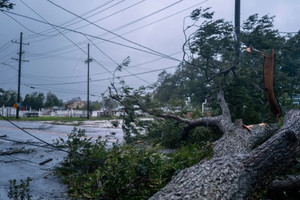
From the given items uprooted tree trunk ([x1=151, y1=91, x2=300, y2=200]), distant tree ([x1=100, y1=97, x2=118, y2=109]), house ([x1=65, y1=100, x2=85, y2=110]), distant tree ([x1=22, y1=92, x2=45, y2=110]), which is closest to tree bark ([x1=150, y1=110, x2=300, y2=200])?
uprooted tree trunk ([x1=151, y1=91, x2=300, y2=200])

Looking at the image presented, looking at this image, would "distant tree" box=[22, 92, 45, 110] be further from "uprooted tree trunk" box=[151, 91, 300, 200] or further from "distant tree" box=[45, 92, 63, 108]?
"uprooted tree trunk" box=[151, 91, 300, 200]

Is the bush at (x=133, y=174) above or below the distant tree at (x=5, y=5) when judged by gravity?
below

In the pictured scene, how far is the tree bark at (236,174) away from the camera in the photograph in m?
2.99

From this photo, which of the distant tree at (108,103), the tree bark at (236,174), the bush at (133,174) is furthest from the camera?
the distant tree at (108,103)

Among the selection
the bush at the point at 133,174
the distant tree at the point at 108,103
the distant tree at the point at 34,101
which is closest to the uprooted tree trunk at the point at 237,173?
the bush at the point at 133,174

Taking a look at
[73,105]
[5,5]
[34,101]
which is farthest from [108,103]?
[34,101]

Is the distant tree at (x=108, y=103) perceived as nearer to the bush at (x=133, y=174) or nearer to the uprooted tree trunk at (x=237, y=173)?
the bush at (x=133, y=174)

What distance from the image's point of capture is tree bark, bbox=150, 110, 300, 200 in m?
2.99

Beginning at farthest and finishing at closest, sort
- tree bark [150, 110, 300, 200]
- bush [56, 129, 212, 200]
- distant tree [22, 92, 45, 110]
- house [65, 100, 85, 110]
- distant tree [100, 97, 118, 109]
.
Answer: distant tree [22, 92, 45, 110], house [65, 100, 85, 110], distant tree [100, 97, 118, 109], bush [56, 129, 212, 200], tree bark [150, 110, 300, 200]

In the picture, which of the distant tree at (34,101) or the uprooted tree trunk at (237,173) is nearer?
the uprooted tree trunk at (237,173)

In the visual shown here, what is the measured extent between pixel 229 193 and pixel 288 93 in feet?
20.1

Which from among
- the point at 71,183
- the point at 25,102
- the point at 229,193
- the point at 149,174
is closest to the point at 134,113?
the point at 71,183

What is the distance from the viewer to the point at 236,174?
3213mm

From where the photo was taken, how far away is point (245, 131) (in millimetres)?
5383
